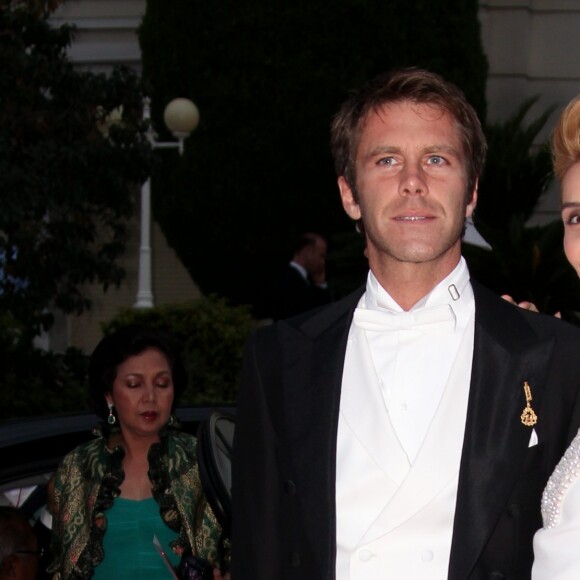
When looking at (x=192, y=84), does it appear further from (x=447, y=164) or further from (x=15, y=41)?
(x=447, y=164)

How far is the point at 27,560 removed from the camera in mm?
3951

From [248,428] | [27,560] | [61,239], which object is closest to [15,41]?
[61,239]

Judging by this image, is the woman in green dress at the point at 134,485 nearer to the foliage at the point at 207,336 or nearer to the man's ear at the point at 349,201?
the man's ear at the point at 349,201

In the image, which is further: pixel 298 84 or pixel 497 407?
pixel 298 84

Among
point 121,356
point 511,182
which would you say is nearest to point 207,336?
point 511,182

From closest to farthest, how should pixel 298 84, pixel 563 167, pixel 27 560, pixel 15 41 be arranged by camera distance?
pixel 563 167 < pixel 27 560 < pixel 15 41 < pixel 298 84

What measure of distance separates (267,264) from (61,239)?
4.25m

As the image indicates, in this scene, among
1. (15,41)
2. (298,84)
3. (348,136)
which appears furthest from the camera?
(298,84)

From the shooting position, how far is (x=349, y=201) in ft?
10.6

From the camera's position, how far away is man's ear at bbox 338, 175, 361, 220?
3189 mm

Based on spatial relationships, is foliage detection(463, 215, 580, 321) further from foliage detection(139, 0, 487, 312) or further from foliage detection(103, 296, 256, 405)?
foliage detection(139, 0, 487, 312)

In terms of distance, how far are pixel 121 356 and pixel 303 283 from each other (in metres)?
6.47

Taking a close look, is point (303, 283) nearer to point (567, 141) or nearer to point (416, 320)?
point (416, 320)

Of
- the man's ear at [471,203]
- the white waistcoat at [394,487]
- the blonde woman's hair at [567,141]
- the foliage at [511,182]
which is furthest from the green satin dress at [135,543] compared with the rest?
the foliage at [511,182]
